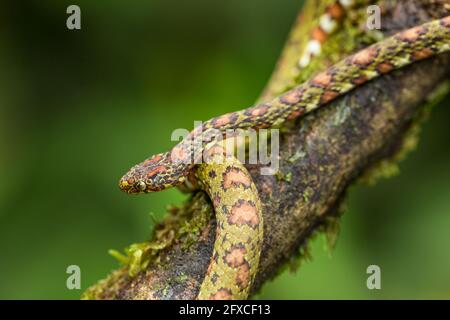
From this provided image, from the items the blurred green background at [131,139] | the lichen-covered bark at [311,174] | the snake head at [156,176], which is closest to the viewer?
the lichen-covered bark at [311,174]

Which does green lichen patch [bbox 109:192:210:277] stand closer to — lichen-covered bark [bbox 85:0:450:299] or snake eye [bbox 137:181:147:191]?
lichen-covered bark [bbox 85:0:450:299]

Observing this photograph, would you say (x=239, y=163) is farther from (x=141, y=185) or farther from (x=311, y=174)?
(x=141, y=185)

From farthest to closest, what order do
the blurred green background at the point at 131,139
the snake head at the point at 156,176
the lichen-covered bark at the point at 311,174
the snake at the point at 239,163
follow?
the blurred green background at the point at 131,139 < the snake head at the point at 156,176 < the lichen-covered bark at the point at 311,174 < the snake at the point at 239,163

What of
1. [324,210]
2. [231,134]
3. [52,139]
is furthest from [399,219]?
[52,139]

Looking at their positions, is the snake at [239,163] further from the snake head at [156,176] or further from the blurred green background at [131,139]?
the blurred green background at [131,139]

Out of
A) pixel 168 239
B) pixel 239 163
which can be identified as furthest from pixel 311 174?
pixel 168 239

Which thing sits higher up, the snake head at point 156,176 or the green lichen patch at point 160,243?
the snake head at point 156,176

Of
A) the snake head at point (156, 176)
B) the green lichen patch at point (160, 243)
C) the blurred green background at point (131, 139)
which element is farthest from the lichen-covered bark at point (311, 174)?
the blurred green background at point (131, 139)

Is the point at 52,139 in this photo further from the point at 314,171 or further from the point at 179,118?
the point at 314,171
